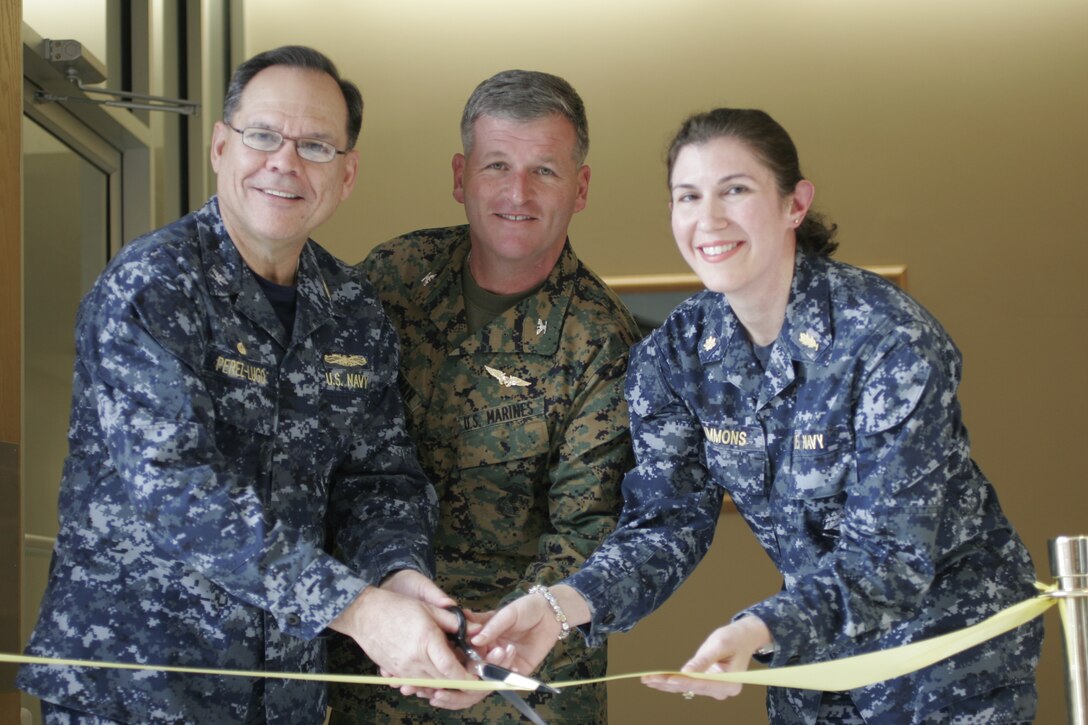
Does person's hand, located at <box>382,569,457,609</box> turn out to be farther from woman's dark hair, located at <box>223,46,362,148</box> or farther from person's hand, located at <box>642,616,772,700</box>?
woman's dark hair, located at <box>223,46,362,148</box>

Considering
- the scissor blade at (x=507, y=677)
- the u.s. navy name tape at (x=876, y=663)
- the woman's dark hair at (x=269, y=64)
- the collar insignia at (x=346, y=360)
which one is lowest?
the scissor blade at (x=507, y=677)

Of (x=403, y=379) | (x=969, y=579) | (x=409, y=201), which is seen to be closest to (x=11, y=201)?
(x=403, y=379)

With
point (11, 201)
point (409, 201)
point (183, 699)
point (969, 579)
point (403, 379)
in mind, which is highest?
point (409, 201)

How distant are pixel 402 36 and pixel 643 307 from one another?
1314 millimetres

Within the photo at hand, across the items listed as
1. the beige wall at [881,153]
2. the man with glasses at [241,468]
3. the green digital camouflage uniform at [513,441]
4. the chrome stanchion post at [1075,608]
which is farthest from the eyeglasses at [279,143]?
the beige wall at [881,153]

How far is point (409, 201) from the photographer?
16.0ft

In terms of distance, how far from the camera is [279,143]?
237cm

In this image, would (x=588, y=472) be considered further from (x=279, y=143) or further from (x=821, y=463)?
(x=279, y=143)

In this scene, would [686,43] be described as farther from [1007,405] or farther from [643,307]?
[1007,405]

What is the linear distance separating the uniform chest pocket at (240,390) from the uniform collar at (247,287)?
0.28 feet

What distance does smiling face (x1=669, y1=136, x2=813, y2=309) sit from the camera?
2.35m

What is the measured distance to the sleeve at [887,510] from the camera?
2080mm

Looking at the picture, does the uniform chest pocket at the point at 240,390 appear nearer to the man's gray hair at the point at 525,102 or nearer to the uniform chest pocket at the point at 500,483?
the uniform chest pocket at the point at 500,483

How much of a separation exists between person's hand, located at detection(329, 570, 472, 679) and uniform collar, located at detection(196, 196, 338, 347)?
1.68 ft
